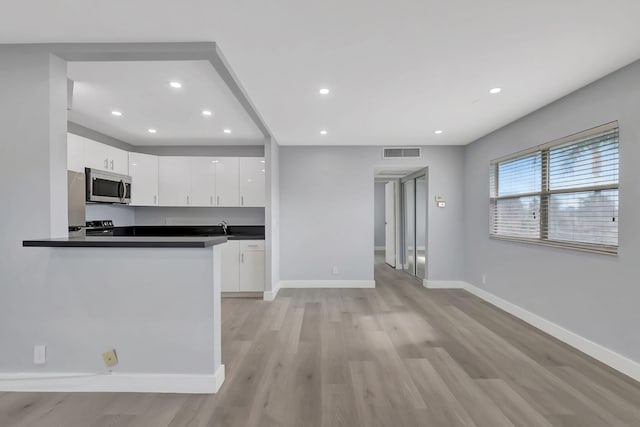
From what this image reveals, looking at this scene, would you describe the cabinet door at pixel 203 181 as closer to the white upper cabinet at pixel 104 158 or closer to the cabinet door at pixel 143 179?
the cabinet door at pixel 143 179

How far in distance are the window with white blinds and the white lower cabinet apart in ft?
11.2

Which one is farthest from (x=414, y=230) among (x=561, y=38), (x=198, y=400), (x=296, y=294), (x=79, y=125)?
(x=79, y=125)

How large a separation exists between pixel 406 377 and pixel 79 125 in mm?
4885

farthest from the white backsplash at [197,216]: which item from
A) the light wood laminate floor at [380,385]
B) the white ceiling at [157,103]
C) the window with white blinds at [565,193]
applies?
the window with white blinds at [565,193]

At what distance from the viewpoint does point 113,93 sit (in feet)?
9.69

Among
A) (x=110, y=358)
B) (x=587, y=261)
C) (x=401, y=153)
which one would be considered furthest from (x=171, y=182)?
(x=587, y=261)

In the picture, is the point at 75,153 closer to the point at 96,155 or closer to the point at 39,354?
the point at 96,155

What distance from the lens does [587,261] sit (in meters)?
2.70

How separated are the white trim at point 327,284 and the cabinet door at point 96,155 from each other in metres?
3.09

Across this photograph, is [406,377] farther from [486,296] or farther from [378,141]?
[378,141]

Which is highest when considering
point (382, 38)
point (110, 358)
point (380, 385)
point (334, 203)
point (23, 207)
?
point (382, 38)

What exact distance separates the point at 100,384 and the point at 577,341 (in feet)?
13.1

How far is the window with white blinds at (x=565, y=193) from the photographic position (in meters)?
2.54

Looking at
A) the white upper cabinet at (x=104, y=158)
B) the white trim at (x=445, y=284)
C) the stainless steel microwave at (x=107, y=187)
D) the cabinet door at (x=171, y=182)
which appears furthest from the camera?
the white trim at (x=445, y=284)
